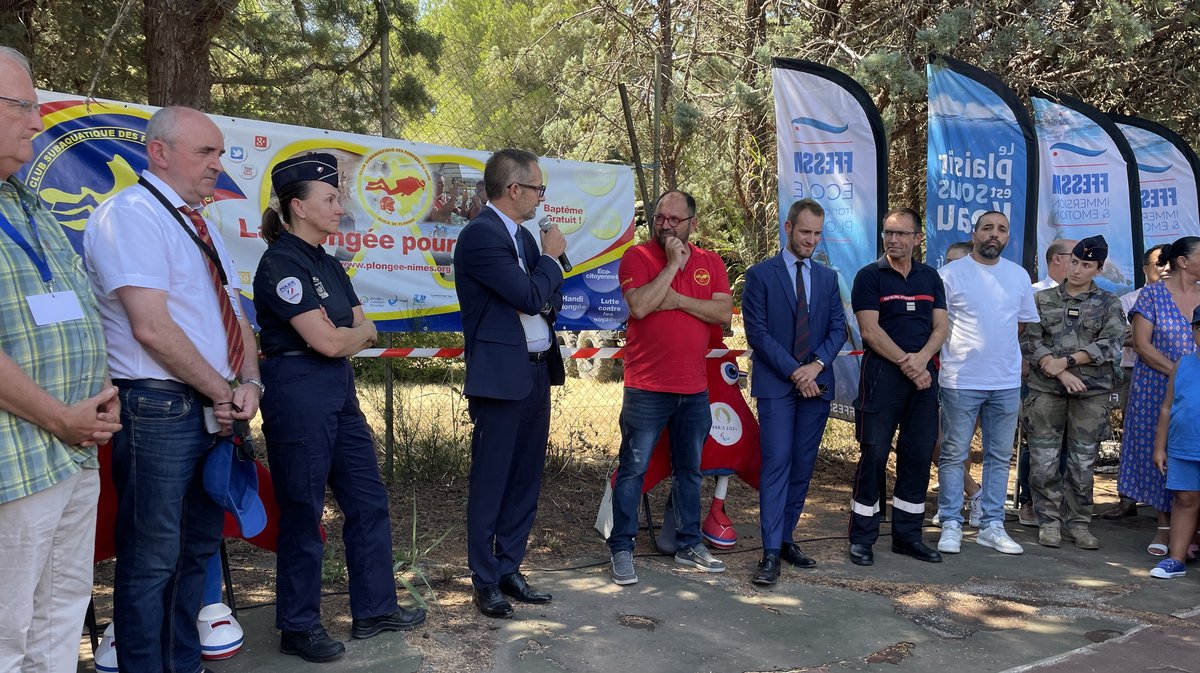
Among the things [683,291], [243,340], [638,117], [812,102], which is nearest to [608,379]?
[638,117]

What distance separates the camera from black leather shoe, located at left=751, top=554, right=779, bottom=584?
16.9 feet

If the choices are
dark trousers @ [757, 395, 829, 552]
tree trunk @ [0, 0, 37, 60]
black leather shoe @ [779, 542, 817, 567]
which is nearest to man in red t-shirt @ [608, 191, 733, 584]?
dark trousers @ [757, 395, 829, 552]

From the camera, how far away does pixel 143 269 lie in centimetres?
320

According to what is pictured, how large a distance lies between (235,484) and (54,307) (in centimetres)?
107

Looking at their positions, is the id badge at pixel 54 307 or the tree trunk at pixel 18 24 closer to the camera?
the id badge at pixel 54 307

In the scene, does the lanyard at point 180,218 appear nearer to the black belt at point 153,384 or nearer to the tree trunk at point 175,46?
the black belt at point 153,384

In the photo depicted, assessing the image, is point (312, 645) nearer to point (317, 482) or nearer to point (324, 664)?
point (324, 664)

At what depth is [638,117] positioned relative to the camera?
9648mm

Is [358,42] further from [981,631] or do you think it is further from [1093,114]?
[1093,114]

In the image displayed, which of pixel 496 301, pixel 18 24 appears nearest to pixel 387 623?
pixel 496 301

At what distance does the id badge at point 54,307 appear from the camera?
2.72 metres

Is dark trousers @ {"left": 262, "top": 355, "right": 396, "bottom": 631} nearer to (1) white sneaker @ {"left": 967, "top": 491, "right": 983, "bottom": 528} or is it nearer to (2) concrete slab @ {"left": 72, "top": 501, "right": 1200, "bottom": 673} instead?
(2) concrete slab @ {"left": 72, "top": 501, "right": 1200, "bottom": 673}

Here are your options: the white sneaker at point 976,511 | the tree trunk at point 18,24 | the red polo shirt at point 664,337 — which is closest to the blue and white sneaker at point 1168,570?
the white sneaker at point 976,511

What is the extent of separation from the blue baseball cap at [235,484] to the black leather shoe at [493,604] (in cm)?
121
